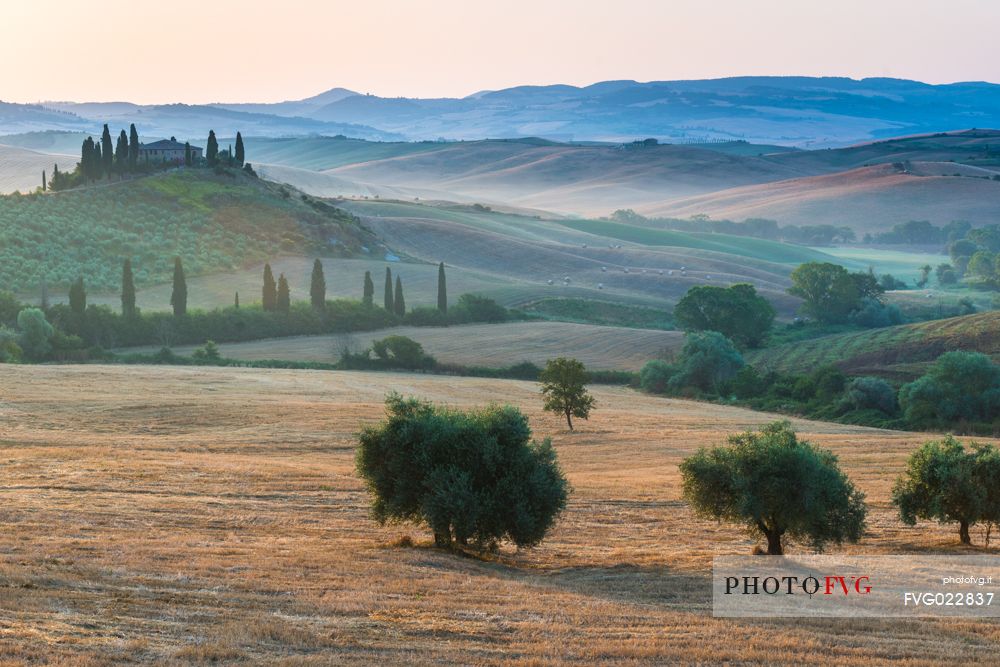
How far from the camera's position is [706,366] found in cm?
8219

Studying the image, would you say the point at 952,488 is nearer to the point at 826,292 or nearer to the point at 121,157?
the point at 826,292

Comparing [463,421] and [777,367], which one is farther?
[777,367]

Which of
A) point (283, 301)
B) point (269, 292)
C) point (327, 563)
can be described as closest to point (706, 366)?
point (283, 301)

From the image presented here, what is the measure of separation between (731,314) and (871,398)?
34244mm

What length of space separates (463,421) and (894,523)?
13821 millimetres

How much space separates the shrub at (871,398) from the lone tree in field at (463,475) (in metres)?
42.6

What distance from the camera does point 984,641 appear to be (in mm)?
21812

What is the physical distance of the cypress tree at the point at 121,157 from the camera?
154m

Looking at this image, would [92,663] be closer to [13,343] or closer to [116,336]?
[13,343]

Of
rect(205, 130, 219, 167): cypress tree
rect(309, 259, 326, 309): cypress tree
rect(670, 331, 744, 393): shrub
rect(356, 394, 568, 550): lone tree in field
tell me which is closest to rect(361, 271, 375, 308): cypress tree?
rect(309, 259, 326, 309): cypress tree

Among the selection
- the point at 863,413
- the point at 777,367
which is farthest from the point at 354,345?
the point at 863,413

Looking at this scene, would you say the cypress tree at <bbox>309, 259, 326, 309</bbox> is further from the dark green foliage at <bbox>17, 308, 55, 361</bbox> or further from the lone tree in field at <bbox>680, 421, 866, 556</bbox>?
the lone tree in field at <bbox>680, 421, 866, 556</bbox>

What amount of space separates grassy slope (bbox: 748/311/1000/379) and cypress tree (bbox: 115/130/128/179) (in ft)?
298

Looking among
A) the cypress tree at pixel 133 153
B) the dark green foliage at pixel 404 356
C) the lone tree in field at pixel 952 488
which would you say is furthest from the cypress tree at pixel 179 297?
the lone tree in field at pixel 952 488
